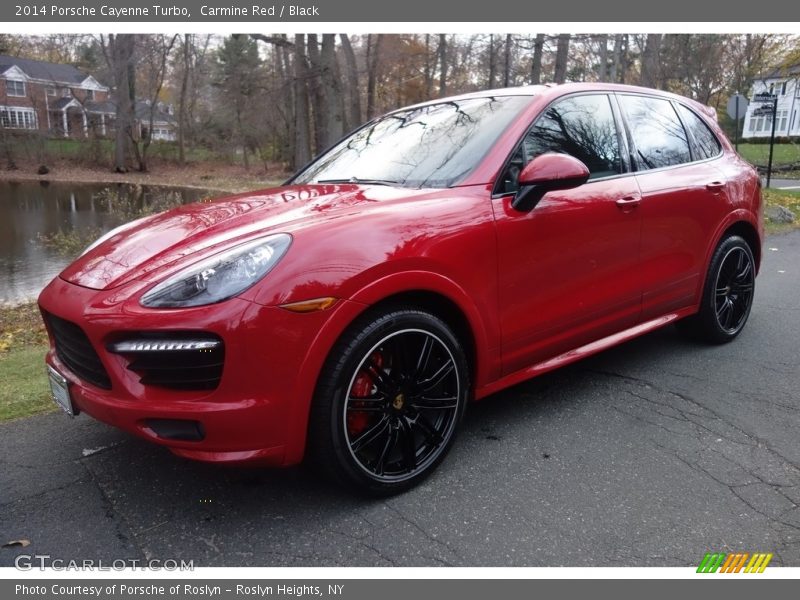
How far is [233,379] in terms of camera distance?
221 centimetres

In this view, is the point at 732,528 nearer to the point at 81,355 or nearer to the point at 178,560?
the point at 178,560

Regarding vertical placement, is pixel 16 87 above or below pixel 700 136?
above

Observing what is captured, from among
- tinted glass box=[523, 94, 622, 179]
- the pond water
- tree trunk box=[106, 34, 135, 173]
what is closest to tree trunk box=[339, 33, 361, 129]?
the pond water

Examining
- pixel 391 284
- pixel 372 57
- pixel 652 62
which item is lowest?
pixel 391 284

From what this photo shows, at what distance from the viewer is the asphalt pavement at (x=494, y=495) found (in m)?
2.31

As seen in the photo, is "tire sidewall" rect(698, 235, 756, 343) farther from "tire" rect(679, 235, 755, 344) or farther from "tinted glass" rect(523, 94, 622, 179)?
"tinted glass" rect(523, 94, 622, 179)

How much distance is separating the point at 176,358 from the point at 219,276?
32cm

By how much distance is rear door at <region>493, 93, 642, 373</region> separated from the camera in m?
2.99

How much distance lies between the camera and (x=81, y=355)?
8.07 ft

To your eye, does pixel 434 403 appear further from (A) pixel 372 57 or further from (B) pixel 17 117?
(B) pixel 17 117

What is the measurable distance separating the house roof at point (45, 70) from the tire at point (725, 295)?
53424 millimetres

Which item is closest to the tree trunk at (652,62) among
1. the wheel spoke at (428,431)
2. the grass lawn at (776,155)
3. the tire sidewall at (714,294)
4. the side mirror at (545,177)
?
the grass lawn at (776,155)

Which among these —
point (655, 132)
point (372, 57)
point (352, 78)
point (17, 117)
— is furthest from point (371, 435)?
point (17, 117)

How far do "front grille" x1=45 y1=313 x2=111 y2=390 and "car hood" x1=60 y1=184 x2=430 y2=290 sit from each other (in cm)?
19
